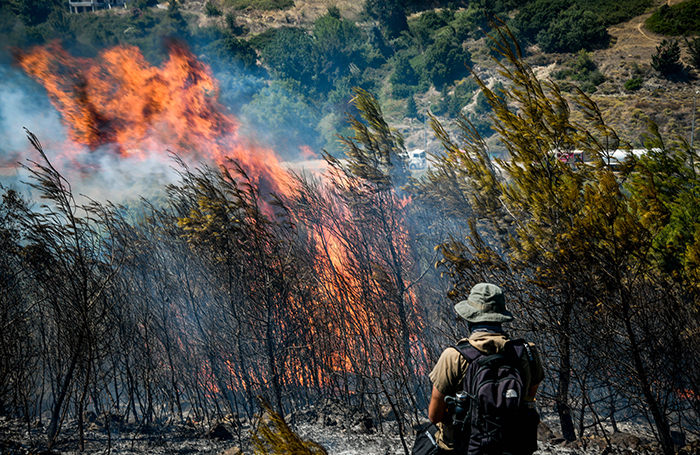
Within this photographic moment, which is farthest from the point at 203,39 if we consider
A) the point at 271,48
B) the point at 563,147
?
the point at 563,147

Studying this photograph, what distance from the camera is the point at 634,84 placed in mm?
42625

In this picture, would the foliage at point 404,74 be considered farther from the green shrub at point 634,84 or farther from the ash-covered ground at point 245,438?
the ash-covered ground at point 245,438

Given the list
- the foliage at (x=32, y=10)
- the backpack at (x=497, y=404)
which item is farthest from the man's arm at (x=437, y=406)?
the foliage at (x=32, y=10)

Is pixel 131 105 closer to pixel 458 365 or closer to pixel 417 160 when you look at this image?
pixel 417 160

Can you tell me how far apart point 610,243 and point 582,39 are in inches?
2175

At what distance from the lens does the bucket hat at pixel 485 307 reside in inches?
111

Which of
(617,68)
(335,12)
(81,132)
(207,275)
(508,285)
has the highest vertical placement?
(335,12)

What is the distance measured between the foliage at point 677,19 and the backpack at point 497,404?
58.5 metres

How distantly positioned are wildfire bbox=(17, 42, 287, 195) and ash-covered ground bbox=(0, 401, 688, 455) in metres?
21.3

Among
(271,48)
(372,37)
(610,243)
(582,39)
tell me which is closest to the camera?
(610,243)

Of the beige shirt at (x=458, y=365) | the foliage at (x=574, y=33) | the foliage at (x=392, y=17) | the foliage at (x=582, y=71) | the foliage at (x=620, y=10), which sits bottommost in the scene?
the beige shirt at (x=458, y=365)

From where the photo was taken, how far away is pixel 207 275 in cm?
1410

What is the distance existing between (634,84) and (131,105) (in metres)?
46.3

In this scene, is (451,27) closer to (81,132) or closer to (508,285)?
(81,132)
